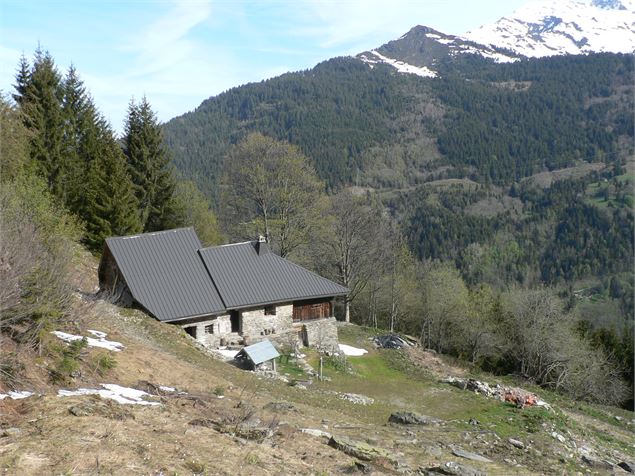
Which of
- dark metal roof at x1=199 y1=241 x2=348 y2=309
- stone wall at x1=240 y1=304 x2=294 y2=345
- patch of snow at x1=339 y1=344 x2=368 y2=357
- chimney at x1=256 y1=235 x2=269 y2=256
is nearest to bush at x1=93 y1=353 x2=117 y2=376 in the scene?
dark metal roof at x1=199 y1=241 x2=348 y2=309

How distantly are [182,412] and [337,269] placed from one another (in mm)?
34872

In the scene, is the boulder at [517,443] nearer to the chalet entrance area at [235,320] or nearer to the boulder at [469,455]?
the boulder at [469,455]

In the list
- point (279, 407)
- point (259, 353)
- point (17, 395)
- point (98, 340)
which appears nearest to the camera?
point (17, 395)

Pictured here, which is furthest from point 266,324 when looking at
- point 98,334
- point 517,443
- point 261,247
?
point 517,443

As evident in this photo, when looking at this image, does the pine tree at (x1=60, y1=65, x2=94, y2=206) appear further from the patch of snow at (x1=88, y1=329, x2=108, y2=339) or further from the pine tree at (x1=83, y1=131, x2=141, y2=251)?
the patch of snow at (x1=88, y1=329, x2=108, y2=339)

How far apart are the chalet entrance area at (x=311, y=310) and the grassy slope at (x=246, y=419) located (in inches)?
125

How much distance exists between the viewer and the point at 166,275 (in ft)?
95.9

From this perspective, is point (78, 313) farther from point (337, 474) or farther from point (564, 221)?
point (564, 221)

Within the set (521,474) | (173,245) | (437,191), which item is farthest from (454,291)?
(437,191)

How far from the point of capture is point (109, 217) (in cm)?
3700

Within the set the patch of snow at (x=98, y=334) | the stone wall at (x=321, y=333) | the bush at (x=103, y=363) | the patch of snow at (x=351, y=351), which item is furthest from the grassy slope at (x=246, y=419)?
the stone wall at (x=321, y=333)

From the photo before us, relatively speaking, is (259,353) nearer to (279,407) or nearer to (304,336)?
(304,336)

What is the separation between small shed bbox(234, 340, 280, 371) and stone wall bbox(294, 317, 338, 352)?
208 inches

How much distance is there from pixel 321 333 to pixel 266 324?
353 cm
